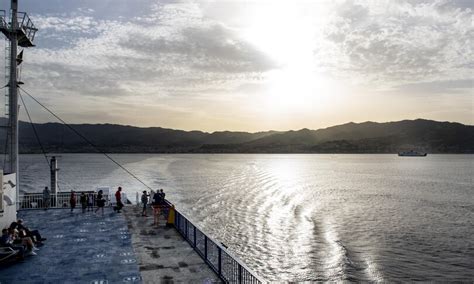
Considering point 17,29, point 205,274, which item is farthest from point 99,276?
point 17,29

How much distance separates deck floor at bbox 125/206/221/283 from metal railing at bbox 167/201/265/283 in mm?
224

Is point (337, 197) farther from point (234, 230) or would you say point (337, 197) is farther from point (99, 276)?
point (99, 276)

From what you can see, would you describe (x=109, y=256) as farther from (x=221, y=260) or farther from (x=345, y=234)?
(x=345, y=234)

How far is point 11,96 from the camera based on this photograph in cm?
2094

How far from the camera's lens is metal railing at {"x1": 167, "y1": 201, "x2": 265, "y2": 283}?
34.1ft

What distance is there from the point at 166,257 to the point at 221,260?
2.90 meters

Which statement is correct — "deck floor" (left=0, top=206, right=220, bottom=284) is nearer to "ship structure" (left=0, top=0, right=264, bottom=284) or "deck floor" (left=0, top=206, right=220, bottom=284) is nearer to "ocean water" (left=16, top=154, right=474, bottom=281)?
"ship structure" (left=0, top=0, right=264, bottom=284)

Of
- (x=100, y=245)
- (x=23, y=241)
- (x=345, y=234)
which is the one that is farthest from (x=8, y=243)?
(x=345, y=234)

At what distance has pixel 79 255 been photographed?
568 inches

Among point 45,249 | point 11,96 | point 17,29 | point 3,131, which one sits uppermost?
point 17,29

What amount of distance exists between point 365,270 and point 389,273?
147cm

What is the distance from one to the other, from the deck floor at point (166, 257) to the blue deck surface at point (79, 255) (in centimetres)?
40

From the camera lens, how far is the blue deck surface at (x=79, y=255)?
1201 cm

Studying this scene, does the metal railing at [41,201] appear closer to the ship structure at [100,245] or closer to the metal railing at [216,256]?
the ship structure at [100,245]
